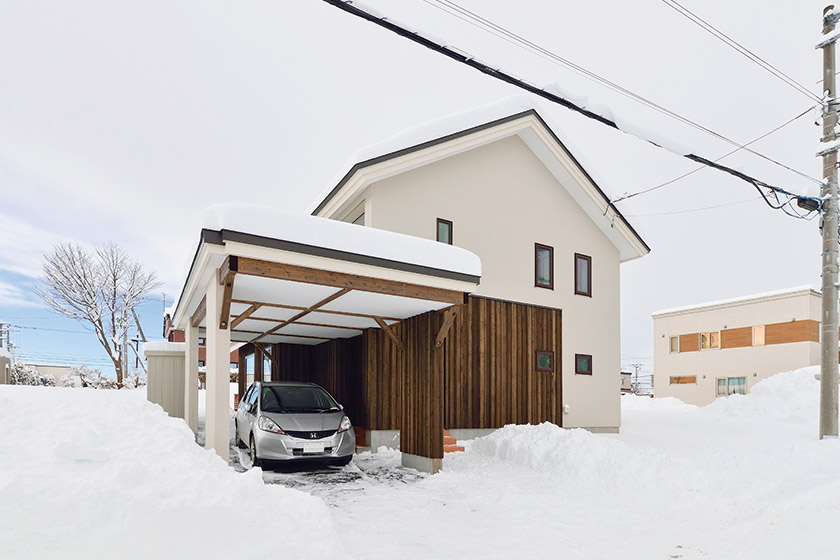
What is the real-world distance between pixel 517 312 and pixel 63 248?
2602 cm

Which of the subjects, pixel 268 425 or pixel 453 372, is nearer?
pixel 268 425

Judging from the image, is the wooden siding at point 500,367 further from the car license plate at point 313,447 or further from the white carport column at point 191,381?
the white carport column at point 191,381

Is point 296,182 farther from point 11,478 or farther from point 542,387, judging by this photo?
point 11,478

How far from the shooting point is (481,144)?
45.7ft

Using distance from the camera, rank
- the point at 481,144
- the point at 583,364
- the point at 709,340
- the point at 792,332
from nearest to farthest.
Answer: the point at 481,144, the point at 583,364, the point at 792,332, the point at 709,340

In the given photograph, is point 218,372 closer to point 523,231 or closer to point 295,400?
point 295,400

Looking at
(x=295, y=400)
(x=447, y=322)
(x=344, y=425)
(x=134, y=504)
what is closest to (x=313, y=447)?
(x=344, y=425)

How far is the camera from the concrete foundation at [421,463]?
9.18m

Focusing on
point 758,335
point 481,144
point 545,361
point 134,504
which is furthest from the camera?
point 758,335

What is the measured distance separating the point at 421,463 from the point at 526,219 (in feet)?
26.3

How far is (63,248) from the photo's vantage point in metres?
28.5

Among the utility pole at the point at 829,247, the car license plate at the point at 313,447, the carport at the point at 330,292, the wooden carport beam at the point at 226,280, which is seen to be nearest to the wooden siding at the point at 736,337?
the utility pole at the point at 829,247

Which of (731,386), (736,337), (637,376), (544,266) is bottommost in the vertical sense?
(637,376)

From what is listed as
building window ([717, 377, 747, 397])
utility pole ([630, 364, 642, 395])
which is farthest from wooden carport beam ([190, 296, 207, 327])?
utility pole ([630, 364, 642, 395])
